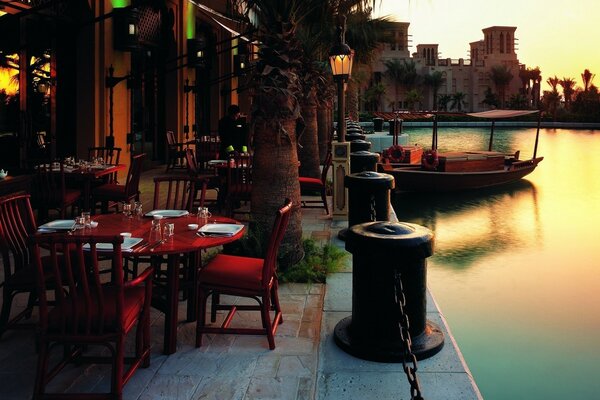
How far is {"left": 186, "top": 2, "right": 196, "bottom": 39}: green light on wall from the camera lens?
745 inches

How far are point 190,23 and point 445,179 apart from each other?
31.4 feet

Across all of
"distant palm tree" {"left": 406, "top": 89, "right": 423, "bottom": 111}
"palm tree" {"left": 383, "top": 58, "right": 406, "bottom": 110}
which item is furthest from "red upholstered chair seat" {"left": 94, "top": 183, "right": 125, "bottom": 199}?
"palm tree" {"left": 383, "top": 58, "right": 406, "bottom": 110}

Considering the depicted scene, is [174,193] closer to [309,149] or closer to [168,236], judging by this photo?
[309,149]

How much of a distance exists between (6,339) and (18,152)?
6636 millimetres

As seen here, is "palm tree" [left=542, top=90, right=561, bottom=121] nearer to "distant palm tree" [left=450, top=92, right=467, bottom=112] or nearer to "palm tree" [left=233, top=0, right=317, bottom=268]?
"distant palm tree" [left=450, top=92, right=467, bottom=112]

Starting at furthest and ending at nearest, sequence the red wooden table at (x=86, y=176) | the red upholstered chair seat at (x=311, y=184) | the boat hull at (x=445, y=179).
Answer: the boat hull at (x=445, y=179), the red upholstered chair seat at (x=311, y=184), the red wooden table at (x=86, y=176)

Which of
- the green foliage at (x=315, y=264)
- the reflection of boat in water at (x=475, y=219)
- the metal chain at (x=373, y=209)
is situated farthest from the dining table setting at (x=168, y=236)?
the reflection of boat in water at (x=475, y=219)

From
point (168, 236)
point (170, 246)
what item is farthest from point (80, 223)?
point (170, 246)

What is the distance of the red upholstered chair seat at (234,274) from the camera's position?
4109 mm

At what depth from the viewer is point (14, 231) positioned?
4.45 metres

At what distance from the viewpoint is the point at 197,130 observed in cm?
2069

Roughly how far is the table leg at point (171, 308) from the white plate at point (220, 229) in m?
0.30

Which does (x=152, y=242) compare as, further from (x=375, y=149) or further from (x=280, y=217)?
(x=375, y=149)

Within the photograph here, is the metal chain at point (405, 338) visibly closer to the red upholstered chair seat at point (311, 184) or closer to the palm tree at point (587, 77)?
the red upholstered chair seat at point (311, 184)
